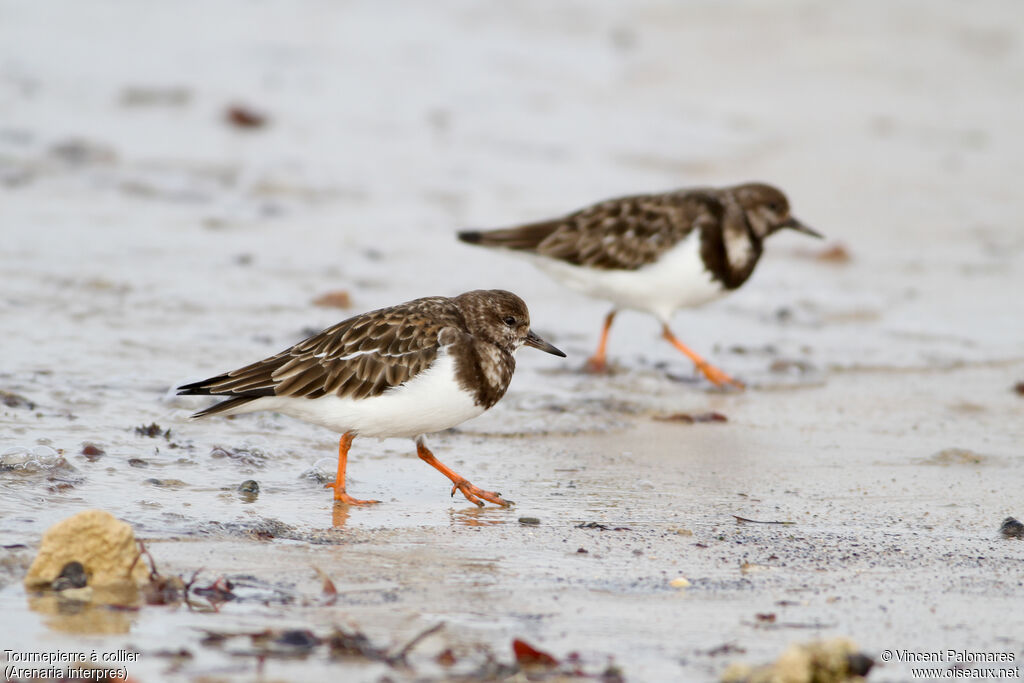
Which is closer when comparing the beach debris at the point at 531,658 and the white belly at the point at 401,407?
the beach debris at the point at 531,658

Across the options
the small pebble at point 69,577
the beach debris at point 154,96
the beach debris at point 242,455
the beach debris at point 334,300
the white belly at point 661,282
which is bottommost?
the small pebble at point 69,577

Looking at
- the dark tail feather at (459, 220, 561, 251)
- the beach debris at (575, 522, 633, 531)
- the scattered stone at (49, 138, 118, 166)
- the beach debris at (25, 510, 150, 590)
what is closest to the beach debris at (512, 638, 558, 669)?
the beach debris at (25, 510, 150, 590)

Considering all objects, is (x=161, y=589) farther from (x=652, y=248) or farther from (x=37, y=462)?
(x=652, y=248)

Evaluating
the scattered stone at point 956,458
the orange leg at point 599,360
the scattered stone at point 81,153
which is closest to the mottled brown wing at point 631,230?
the orange leg at point 599,360

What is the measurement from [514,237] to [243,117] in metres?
4.95

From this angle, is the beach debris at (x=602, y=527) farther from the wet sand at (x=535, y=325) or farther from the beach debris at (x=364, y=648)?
the beach debris at (x=364, y=648)

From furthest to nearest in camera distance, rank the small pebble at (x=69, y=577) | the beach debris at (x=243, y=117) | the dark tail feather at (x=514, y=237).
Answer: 1. the beach debris at (x=243, y=117)
2. the dark tail feather at (x=514, y=237)
3. the small pebble at (x=69, y=577)

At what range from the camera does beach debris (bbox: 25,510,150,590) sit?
290 centimetres

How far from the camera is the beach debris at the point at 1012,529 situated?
373 cm

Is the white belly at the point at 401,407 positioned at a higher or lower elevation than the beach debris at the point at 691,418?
higher

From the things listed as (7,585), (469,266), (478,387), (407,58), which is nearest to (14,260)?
(469,266)

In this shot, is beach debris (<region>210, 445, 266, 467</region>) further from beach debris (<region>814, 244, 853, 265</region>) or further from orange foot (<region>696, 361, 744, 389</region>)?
beach debris (<region>814, 244, 853, 265</region>)

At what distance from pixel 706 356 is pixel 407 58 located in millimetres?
7592

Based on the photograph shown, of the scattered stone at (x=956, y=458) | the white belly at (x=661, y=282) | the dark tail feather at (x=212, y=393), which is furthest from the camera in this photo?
the white belly at (x=661, y=282)
